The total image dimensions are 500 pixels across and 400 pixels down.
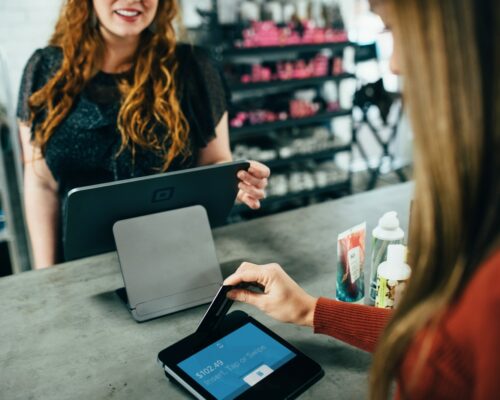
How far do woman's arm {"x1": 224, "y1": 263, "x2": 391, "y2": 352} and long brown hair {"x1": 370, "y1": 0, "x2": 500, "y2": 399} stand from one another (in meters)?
0.40

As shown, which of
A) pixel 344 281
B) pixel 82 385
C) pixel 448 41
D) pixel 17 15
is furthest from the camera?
pixel 17 15

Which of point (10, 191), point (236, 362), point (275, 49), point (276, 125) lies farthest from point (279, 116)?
point (236, 362)

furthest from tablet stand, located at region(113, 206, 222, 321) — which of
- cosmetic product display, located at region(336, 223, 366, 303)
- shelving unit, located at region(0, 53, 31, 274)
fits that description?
shelving unit, located at region(0, 53, 31, 274)

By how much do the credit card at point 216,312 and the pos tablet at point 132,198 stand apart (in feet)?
1.09

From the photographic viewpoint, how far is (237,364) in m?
0.99

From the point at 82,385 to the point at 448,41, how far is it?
907 mm

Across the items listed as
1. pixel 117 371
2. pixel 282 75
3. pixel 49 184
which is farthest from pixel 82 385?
pixel 282 75

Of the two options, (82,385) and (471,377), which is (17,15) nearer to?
(82,385)

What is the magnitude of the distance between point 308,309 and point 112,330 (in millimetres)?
480

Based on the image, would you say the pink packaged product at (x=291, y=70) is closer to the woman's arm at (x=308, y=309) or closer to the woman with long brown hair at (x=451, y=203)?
the woman's arm at (x=308, y=309)

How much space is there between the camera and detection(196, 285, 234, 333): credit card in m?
1.06

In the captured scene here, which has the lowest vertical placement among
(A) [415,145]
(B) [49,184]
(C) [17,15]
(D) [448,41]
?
(B) [49,184]

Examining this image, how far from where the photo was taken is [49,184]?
1888mm

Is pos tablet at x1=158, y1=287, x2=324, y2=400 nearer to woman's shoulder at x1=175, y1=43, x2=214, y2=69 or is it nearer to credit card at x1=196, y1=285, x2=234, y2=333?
credit card at x1=196, y1=285, x2=234, y2=333
